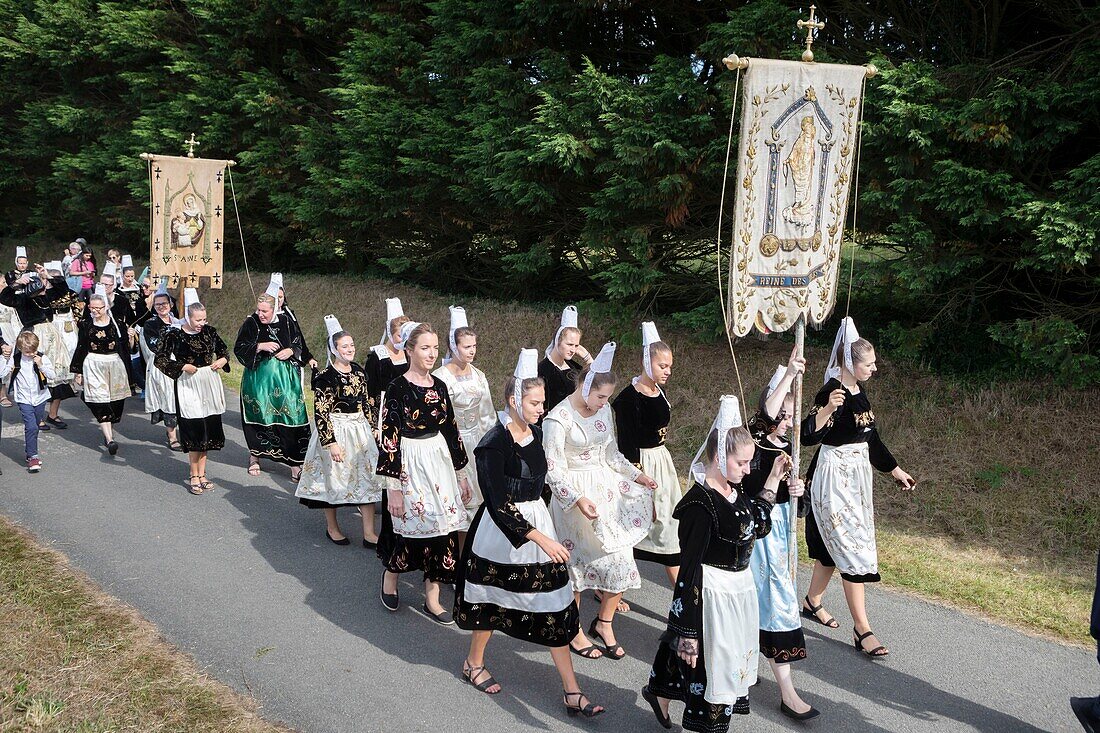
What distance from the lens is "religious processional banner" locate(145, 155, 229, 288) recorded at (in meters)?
13.3

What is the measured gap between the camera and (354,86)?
56.4 ft

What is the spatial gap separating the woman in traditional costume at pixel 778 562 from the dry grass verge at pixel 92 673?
2794 mm

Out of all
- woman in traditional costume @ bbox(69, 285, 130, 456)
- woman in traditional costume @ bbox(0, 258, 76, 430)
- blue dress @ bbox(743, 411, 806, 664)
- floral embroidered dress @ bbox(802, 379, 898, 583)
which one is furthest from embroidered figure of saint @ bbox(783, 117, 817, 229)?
woman in traditional costume @ bbox(0, 258, 76, 430)

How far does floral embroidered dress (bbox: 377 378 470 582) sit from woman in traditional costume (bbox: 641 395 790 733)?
2.22 metres

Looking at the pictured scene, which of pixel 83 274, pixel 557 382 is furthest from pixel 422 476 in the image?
pixel 83 274

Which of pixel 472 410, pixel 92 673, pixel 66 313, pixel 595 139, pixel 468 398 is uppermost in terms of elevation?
pixel 595 139

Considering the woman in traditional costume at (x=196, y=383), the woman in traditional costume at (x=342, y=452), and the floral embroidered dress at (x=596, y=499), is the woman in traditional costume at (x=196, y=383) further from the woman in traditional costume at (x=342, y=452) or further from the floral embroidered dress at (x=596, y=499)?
the floral embroidered dress at (x=596, y=499)

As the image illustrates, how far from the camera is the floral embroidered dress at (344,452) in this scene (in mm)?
7844

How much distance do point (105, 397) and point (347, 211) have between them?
760cm

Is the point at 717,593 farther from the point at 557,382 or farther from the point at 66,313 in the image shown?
the point at 66,313

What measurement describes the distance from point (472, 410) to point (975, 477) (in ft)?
16.8

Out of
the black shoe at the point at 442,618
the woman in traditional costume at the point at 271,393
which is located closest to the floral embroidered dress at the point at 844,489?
the black shoe at the point at 442,618

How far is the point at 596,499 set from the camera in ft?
20.4

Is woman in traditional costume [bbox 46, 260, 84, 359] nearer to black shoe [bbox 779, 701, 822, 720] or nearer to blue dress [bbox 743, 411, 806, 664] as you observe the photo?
blue dress [bbox 743, 411, 806, 664]
